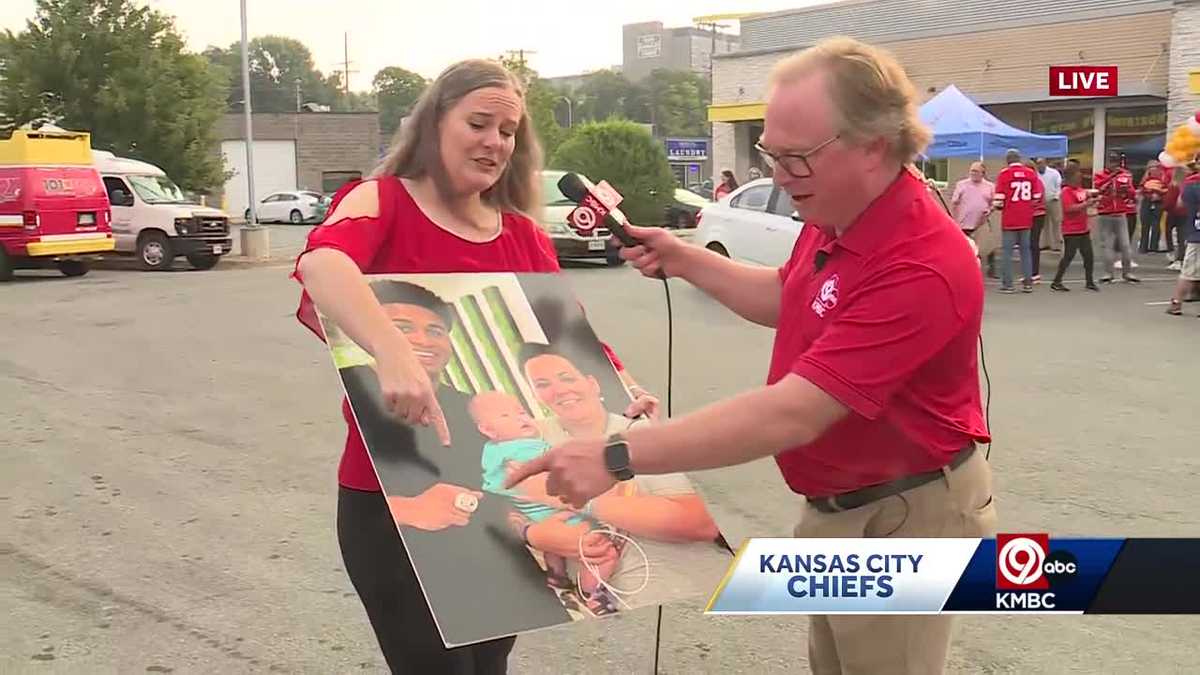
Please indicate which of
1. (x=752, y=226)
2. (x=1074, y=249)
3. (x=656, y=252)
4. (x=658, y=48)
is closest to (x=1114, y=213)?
(x=1074, y=249)

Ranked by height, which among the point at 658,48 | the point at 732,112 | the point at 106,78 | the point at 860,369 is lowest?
the point at 860,369

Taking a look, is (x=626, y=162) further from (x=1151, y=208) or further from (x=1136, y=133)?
(x=1136, y=133)

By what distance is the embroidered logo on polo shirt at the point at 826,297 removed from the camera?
1.92 metres

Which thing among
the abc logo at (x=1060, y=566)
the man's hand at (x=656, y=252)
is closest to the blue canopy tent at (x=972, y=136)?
the man's hand at (x=656, y=252)

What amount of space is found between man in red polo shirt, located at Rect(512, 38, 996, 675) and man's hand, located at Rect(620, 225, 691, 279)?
403 millimetres

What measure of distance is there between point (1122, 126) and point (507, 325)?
23587 millimetres

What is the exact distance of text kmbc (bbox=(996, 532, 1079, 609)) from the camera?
1944 millimetres

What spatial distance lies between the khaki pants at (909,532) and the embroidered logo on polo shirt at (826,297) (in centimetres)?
39

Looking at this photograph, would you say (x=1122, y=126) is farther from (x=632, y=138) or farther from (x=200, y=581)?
(x=200, y=581)

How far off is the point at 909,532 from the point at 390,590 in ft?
3.49

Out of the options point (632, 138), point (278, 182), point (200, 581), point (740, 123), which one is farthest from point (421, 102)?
point (278, 182)

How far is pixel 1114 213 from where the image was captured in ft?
48.1

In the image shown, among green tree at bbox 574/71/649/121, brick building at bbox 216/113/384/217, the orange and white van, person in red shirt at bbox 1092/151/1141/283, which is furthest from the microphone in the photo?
green tree at bbox 574/71/649/121

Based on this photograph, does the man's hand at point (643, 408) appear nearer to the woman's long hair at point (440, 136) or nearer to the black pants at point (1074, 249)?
the woman's long hair at point (440, 136)
